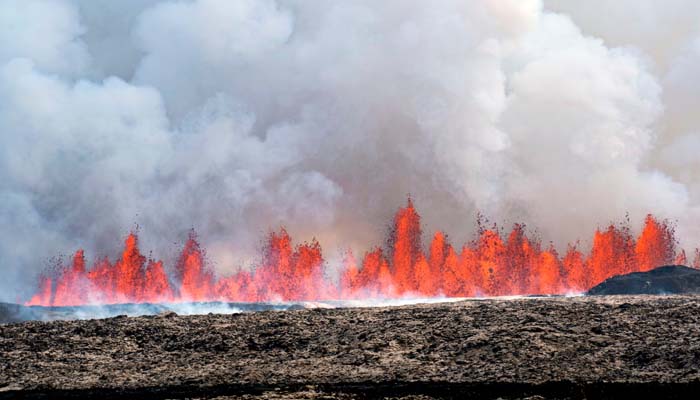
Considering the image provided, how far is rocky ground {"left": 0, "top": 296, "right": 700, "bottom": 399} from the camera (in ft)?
60.7

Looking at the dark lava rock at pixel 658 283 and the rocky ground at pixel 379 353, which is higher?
the dark lava rock at pixel 658 283

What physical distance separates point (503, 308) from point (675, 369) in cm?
753

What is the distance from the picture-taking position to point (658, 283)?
2207 inches

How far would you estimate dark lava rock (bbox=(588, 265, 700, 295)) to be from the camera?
5434 cm

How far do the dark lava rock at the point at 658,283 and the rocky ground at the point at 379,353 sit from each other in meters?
30.6

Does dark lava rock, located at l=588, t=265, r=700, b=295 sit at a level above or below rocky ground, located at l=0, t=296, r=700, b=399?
above

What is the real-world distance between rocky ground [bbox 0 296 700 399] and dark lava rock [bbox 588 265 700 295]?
3060 cm

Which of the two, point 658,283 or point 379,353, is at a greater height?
point 658,283

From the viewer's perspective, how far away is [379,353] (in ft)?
71.6

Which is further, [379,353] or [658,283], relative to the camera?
[658,283]

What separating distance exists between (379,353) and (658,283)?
135 feet

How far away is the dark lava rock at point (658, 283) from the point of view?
178 ft

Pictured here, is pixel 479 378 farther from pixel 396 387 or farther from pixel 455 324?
pixel 455 324

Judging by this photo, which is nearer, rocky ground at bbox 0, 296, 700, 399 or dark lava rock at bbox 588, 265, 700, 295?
rocky ground at bbox 0, 296, 700, 399
